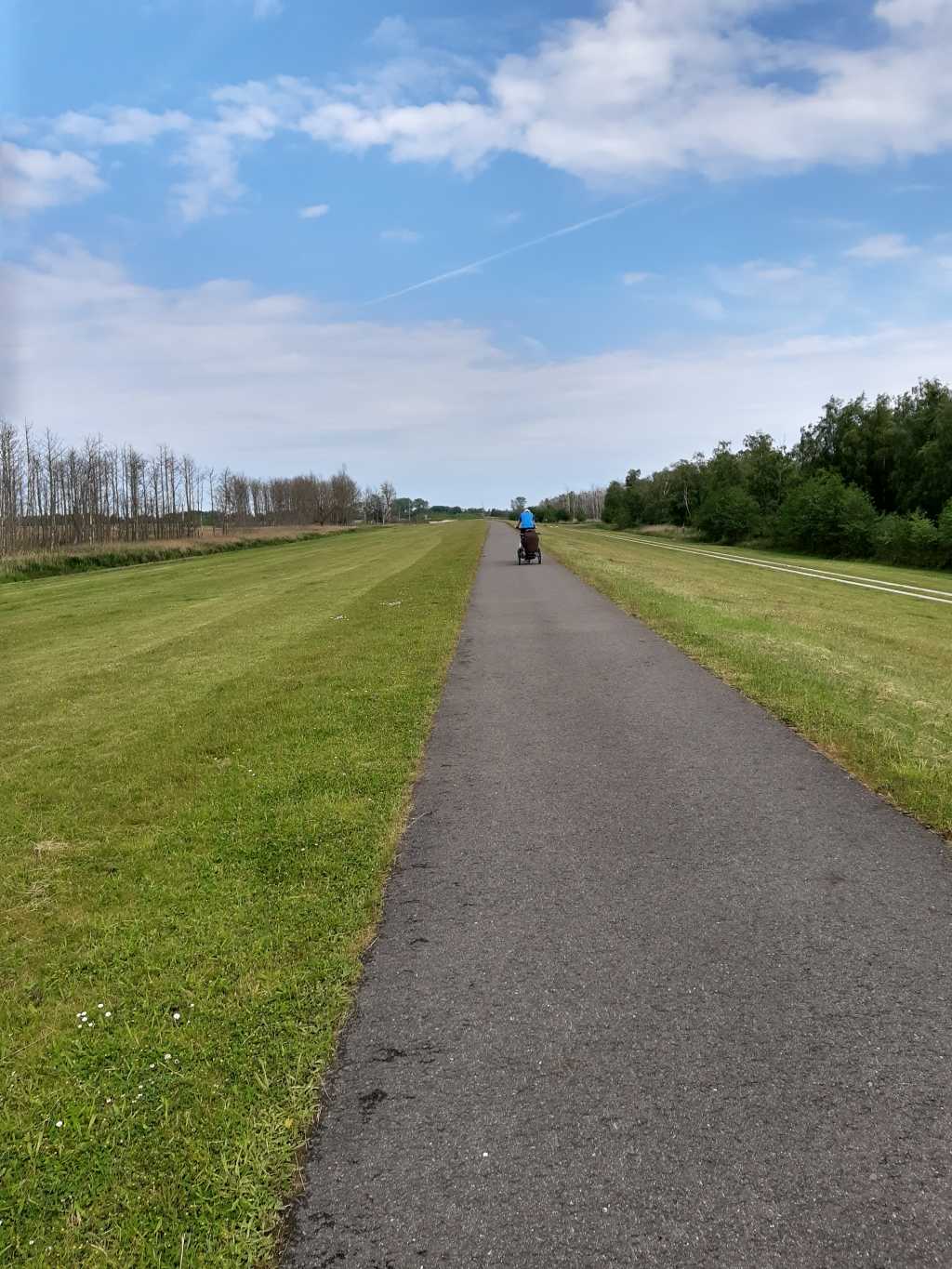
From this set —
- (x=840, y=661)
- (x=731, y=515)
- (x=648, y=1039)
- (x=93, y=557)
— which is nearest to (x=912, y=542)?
(x=731, y=515)

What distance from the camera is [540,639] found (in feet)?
37.9

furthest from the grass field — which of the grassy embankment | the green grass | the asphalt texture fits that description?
the grassy embankment

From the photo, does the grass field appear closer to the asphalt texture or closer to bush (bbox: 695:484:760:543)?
the asphalt texture

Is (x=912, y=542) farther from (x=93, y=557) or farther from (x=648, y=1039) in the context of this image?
(x=93, y=557)

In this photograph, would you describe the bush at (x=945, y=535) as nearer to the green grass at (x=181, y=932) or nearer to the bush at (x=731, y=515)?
the bush at (x=731, y=515)

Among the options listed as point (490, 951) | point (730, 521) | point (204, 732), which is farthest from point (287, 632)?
point (730, 521)

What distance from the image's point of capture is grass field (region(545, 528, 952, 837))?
19.2 ft

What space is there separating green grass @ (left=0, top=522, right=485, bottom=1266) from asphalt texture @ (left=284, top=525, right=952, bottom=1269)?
0.74ft

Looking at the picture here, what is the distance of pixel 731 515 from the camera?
6888 centimetres

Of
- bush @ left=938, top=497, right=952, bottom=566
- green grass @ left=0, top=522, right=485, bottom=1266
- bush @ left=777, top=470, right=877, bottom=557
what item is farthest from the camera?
bush @ left=777, top=470, right=877, bottom=557

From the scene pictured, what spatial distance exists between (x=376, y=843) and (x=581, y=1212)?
2644 mm

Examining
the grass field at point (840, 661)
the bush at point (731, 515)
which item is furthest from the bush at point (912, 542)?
the bush at point (731, 515)

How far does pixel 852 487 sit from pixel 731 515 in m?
18.0

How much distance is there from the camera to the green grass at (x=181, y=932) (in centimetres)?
219
